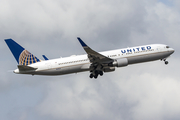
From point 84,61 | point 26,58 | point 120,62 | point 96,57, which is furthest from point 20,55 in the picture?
point 120,62

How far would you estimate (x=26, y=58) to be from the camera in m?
53.7

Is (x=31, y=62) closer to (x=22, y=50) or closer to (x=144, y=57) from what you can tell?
(x=22, y=50)

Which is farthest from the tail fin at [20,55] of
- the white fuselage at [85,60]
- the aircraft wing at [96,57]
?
the aircraft wing at [96,57]

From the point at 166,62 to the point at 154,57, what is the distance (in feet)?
13.2

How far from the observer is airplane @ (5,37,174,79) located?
5203 centimetres

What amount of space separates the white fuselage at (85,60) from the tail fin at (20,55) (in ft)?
5.18

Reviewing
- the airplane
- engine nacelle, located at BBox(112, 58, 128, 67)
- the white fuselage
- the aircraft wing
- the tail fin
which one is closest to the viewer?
the aircraft wing

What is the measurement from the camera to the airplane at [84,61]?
52.0m

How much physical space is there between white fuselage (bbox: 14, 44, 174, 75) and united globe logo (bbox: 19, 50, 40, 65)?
1.38 meters

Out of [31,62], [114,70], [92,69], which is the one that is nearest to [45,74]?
[31,62]

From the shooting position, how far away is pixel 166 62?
6069 cm

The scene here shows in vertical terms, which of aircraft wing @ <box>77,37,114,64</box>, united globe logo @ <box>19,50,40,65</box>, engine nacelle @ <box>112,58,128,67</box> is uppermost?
united globe logo @ <box>19,50,40,65</box>

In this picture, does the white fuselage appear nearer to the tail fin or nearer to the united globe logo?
the united globe logo

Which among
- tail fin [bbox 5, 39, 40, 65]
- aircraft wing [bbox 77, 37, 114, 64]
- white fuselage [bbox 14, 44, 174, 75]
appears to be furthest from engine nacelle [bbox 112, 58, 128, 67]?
tail fin [bbox 5, 39, 40, 65]
